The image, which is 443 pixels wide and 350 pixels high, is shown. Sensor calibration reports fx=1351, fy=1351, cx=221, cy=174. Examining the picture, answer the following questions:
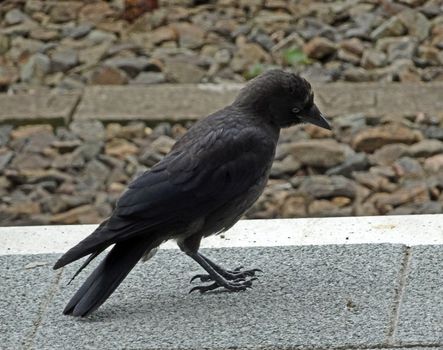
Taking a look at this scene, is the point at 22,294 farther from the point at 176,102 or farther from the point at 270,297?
the point at 176,102

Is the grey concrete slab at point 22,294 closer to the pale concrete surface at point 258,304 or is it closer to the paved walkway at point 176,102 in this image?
the pale concrete surface at point 258,304

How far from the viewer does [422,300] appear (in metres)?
5.24

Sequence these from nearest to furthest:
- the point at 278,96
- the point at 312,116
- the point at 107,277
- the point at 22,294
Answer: the point at 107,277
the point at 22,294
the point at 278,96
the point at 312,116

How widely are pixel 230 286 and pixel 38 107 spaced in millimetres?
3881

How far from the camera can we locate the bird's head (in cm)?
571

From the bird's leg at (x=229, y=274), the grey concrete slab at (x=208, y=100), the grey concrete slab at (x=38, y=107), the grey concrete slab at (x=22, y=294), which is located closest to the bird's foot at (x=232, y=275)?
the bird's leg at (x=229, y=274)

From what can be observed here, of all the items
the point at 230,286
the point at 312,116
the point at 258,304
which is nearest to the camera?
the point at 258,304

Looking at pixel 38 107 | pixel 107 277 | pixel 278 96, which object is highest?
pixel 278 96

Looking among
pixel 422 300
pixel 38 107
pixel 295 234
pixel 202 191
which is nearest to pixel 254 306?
pixel 202 191

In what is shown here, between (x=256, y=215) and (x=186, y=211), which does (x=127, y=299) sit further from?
(x=256, y=215)

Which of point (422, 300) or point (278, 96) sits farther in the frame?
point (278, 96)

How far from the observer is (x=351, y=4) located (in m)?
10.5

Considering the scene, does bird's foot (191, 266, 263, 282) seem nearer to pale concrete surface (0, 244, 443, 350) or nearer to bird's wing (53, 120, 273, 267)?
pale concrete surface (0, 244, 443, 350)

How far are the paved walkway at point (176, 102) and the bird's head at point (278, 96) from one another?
2853 millimetres
